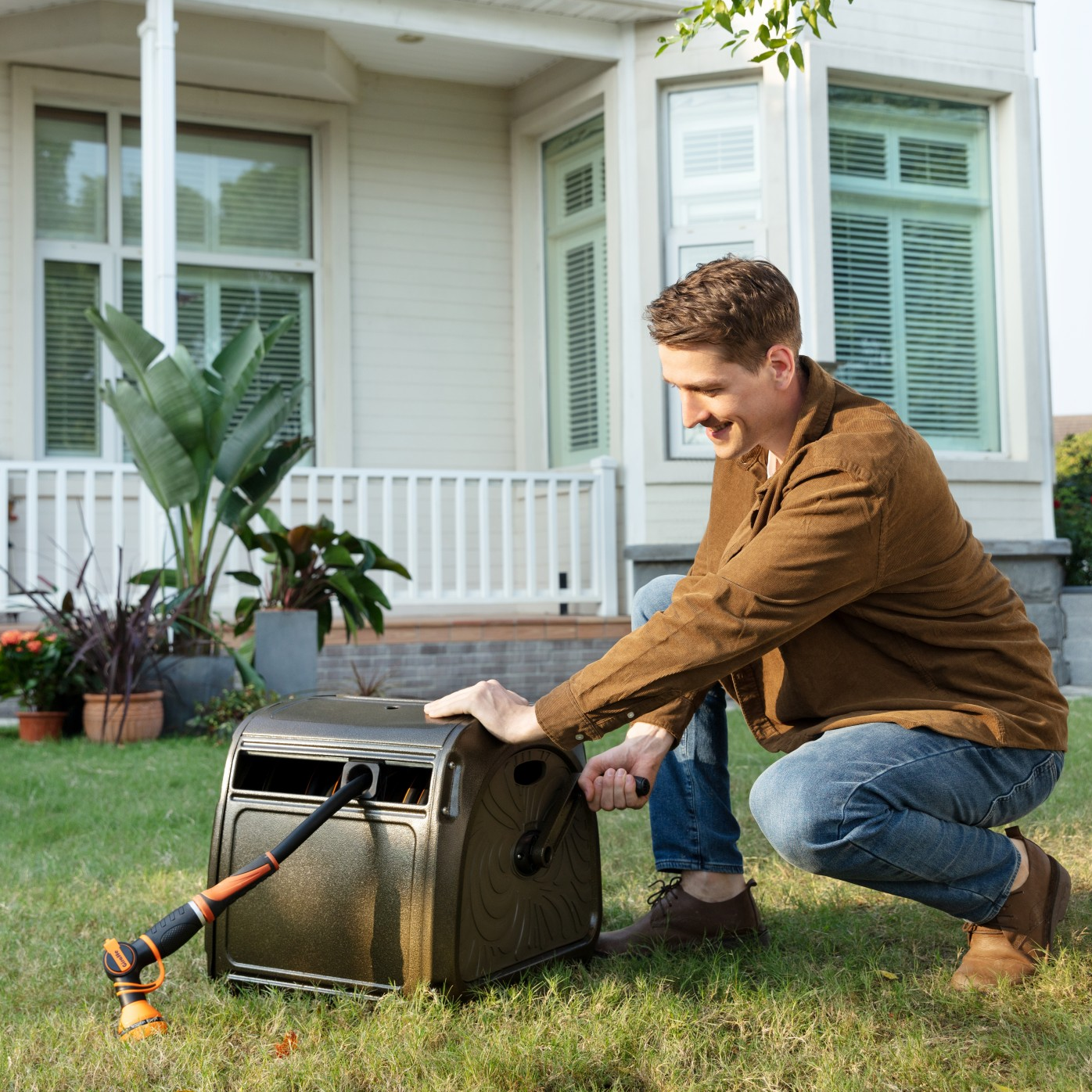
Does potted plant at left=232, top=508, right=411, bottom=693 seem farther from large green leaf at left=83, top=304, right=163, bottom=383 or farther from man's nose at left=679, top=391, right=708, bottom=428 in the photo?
man's nose at left=679, top=391, right=708, bottom=428

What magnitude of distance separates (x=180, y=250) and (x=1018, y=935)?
7.44 meters

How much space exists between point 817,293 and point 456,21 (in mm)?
2757

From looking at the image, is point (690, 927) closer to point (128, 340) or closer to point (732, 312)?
point (732, 312)

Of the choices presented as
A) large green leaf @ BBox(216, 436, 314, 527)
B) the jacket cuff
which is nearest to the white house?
large green leaf @ BBox(216, 436, 314, 527)

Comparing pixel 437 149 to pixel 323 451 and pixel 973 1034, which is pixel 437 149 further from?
pixel 973 1034

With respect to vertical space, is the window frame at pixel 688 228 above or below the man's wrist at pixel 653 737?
above

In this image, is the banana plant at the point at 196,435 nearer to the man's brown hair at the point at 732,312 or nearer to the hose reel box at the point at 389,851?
the hose reel box at the point at 389,851

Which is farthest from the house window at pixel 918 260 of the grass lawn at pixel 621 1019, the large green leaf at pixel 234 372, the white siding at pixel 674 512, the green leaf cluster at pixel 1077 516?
the grass lawn at pixel 621 1019

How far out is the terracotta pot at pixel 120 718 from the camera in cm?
556

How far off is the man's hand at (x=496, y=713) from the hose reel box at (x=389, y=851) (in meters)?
0.03

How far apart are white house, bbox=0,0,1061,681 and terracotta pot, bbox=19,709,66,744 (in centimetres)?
158

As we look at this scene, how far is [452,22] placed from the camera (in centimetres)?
756

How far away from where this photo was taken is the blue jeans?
2.05 m

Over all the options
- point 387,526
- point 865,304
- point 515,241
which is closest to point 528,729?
point 387,526
